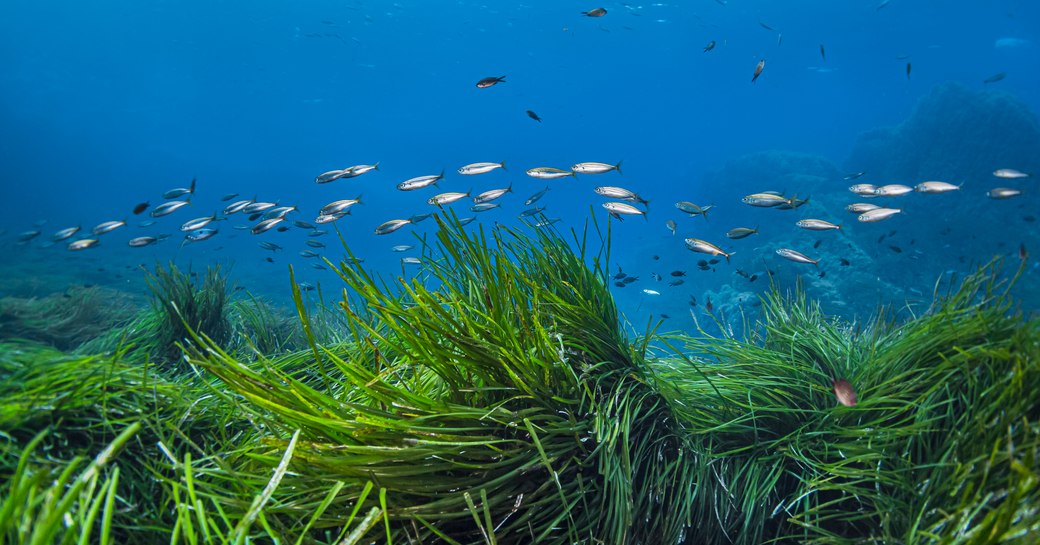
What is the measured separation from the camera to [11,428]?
1.41 metres

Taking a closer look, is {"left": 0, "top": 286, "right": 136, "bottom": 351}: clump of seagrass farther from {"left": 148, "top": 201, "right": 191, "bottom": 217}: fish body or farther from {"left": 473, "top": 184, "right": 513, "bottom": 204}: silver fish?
{"left": 473, "top": 184, "right": 513, "bottom": 204}: silver fish

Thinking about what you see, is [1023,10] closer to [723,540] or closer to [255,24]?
[723,540]

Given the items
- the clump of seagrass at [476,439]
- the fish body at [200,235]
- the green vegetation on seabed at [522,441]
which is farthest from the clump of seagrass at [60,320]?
the clump of seagrass at [476,439]

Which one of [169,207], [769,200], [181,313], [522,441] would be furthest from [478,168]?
[522,441]

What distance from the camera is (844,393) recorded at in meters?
2.11

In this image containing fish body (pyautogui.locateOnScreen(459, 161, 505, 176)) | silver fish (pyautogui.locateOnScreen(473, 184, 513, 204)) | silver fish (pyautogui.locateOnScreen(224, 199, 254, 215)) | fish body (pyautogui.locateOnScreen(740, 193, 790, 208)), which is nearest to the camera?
fish body (pyautogui.locateOnScreen(740, 193, 790, 208))

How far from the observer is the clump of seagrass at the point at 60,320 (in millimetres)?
4797

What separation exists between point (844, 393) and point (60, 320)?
7156mm

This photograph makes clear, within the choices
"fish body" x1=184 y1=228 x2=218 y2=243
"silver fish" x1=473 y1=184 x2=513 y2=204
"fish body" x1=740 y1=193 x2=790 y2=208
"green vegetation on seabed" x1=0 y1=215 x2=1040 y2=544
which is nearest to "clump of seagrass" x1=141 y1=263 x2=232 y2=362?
"green vegetation on seabed" x1=0 y1=215 x2=1040 y2=544

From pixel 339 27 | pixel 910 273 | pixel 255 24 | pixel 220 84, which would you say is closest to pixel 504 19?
pixel 339 27

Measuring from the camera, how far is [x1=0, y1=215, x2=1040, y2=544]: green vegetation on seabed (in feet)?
4.42

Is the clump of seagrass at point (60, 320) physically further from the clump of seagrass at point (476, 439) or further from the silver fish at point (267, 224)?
the clump of seagrass at point (476, 439)

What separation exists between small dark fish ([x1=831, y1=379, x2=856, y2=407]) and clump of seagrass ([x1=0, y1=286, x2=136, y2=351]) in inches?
245

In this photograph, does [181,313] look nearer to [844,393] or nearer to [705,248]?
[844,393]
